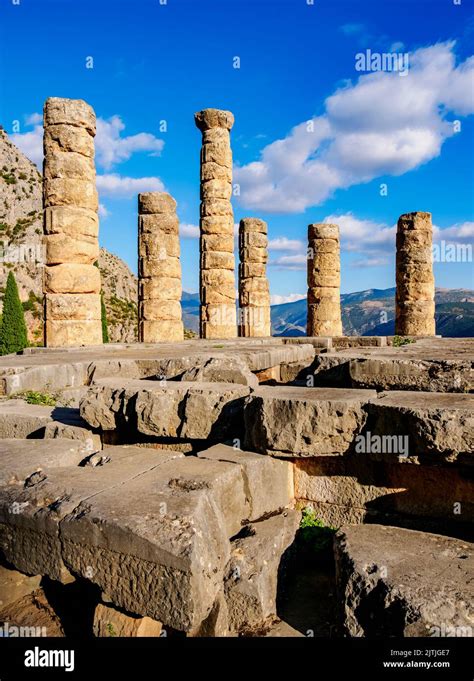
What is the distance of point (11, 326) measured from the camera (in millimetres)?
28719

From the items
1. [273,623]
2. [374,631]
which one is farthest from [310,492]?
[374,631]

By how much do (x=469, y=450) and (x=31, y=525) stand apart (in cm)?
262

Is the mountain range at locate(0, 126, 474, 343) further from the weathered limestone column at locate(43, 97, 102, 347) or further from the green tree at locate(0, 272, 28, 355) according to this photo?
the weathered limestone column at locate(43, 97, 102, 347)

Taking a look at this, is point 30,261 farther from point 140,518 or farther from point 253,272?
point 140,518

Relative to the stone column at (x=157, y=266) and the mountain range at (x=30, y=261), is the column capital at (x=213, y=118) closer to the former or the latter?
the stone column at (x=157, y=266)

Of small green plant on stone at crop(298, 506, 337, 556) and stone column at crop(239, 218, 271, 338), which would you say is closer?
small green plant on stone at crop(298, 506, 337, 556)

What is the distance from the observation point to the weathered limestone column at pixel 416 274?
59.8 feet

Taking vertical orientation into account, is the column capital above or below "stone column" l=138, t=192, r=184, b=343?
above

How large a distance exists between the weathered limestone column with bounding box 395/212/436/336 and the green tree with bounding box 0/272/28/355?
21.3m

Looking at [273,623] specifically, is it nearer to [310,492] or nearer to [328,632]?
[328,632]

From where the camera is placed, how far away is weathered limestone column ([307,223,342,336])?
19234 millimetres

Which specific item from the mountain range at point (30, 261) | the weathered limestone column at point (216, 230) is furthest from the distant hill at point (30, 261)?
the weathered limestone column at point (216, 230)

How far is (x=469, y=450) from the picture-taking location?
301 centimetres

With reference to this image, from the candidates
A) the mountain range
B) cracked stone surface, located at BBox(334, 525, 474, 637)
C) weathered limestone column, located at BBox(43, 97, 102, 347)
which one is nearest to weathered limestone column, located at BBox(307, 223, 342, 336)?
weathered limestone column, located at BBox(43, 97, 102, 347)
